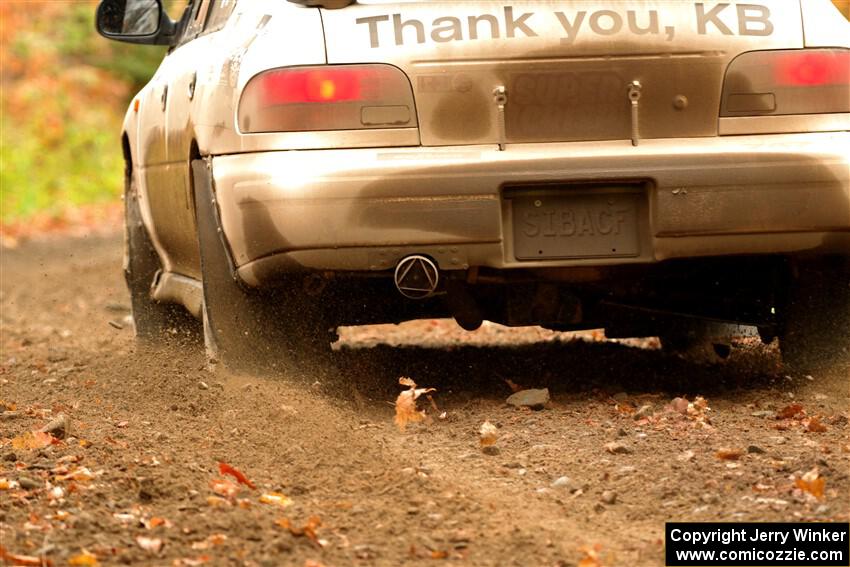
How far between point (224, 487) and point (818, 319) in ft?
8.03

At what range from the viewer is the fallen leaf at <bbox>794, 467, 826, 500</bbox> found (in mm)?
4098

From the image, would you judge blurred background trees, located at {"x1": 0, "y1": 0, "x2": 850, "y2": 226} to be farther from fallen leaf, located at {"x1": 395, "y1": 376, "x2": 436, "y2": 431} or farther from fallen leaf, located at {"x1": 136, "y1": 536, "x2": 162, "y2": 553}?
fallen leaf, located at {"x1": 136, "y1": 536, "x2": 162, "y2": 553}

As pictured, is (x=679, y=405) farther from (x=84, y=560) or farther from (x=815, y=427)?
(x=84, y=560)

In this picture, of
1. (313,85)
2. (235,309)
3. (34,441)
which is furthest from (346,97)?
(34,441)

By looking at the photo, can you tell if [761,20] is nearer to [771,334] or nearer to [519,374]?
[771,334]

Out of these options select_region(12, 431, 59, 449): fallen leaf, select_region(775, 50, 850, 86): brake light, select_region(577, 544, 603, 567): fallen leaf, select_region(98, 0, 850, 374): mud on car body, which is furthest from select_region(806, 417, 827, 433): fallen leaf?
select_region(12, 431, 59, 449): fallen leaf

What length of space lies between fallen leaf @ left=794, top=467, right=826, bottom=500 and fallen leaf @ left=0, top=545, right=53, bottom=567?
74.3 inches

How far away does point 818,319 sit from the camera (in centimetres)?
574

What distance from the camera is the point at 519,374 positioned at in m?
6.47

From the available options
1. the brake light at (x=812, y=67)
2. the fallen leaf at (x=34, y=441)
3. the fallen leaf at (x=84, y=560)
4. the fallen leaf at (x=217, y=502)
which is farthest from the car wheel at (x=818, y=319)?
the fallen leaf at (x=84, y=560)

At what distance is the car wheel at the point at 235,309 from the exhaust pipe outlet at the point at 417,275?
1.72 ft

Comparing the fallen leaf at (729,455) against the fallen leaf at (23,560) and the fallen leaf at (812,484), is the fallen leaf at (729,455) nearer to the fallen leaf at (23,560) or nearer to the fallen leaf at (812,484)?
the fallen leaf at (812,484)

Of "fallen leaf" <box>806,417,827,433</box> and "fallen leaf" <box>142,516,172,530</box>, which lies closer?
"fallen leaf" <box>142,516,172,530</box>


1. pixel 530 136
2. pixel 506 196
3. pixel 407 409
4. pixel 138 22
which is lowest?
pixel 407 409
